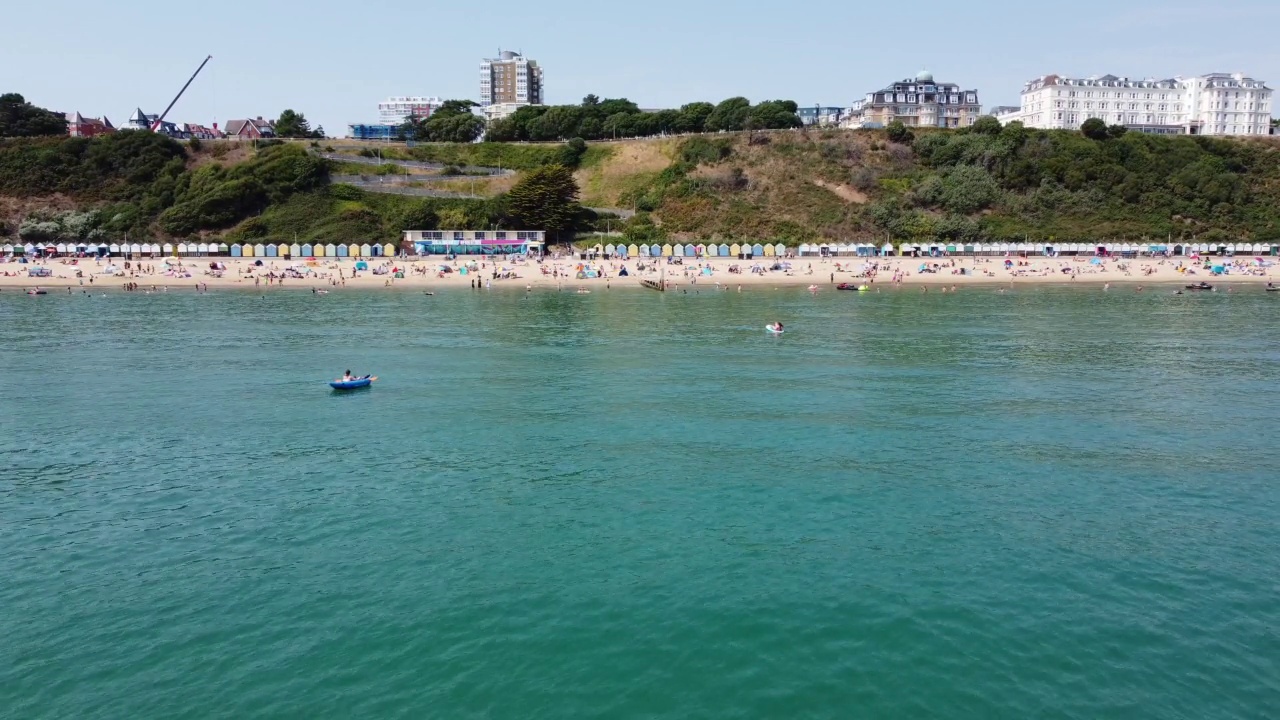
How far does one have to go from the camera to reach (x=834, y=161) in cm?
12494

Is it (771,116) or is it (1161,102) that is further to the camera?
(1161,102)

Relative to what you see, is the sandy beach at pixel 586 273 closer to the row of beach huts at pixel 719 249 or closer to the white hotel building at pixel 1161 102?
the row of beach huts at pixel 719 249

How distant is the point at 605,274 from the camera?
88.6 m

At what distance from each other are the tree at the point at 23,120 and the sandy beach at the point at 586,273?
64709 millimetres

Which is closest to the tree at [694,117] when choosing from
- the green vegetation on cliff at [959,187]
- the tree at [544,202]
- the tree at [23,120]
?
the green vegetation on cliff at [959,187]

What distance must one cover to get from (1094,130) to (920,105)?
68.0 m

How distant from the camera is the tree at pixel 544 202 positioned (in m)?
106

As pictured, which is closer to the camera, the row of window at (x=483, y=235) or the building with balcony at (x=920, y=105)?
the row of window at (x=483, y=235)

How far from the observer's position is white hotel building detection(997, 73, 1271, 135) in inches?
6732

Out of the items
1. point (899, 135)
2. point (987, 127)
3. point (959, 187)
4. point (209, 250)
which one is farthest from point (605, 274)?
point (987, 127)

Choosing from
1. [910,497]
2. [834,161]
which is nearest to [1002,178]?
[834,161]

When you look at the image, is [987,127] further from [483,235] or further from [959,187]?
[483,235]

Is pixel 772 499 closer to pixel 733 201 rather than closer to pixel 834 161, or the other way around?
pixel 733 201

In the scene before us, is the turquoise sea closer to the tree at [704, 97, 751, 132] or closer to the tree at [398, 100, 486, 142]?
the tree at [704, 97, 751, 132]
